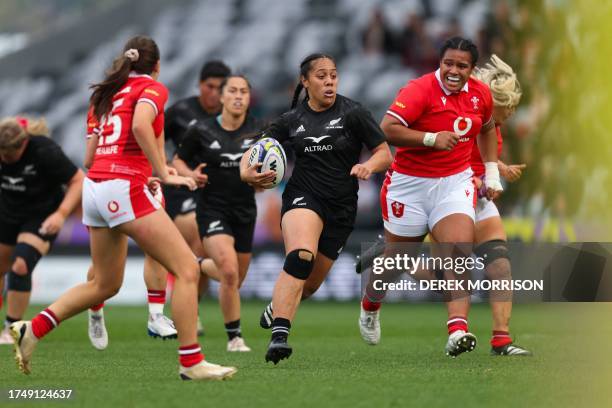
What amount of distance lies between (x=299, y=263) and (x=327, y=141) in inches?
43.7

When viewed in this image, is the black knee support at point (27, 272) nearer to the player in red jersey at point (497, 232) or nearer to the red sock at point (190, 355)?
the player in red jersey at point (497, 232)

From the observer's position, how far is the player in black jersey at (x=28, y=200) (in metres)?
12.0

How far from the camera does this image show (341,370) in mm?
9055

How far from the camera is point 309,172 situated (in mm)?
9773

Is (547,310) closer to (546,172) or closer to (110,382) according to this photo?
(546,172)

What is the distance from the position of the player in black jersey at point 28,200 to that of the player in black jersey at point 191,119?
1.25 metres

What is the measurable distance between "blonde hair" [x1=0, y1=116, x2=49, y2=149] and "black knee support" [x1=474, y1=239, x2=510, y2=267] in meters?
4.54

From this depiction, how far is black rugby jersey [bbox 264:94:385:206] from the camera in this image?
973 cm

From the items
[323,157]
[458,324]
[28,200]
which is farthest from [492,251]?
[28,200]

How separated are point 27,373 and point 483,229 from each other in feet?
13.4

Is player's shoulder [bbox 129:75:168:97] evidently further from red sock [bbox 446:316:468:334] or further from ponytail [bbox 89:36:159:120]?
red sock [bbox 446:316:468:334]

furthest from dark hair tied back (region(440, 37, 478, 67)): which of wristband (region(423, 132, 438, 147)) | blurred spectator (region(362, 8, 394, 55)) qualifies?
blurred spectator (region(362, 8, 394, 55))

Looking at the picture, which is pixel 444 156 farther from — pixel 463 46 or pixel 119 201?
pixel 119 201

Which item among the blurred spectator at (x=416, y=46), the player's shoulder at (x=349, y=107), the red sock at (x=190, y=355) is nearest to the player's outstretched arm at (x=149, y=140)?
the red sock at (x=190, y=355)
